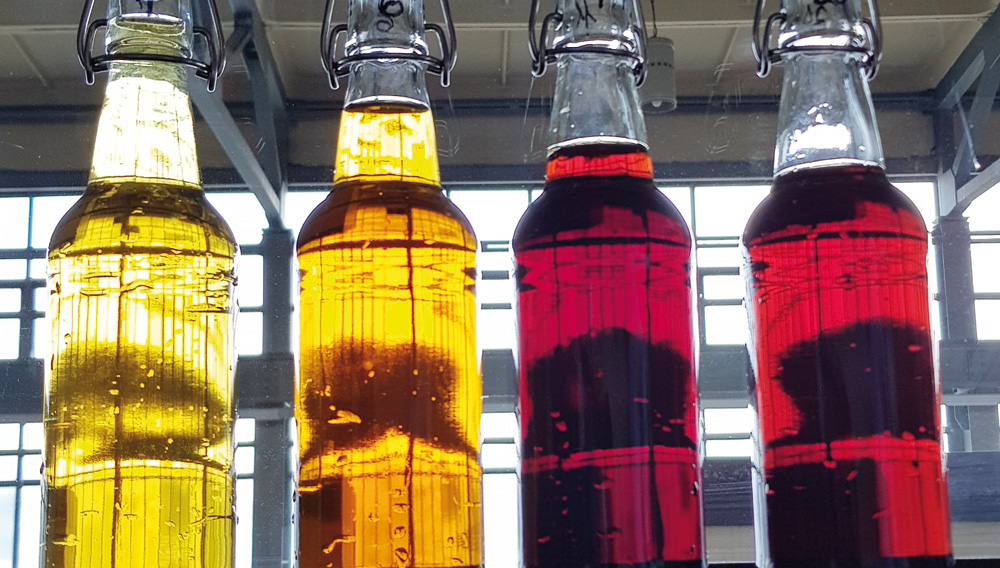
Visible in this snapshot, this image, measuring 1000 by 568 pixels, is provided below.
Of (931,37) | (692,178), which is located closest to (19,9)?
(692,178)

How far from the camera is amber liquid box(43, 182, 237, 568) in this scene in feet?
1.34

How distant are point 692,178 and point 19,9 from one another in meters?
0.39

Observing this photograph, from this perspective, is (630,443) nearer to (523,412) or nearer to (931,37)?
(523,412)

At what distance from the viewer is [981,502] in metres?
0.59

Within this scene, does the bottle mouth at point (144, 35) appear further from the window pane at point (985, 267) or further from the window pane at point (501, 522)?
the window pane at point (985, 267)

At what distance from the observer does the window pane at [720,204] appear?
0.62 meters

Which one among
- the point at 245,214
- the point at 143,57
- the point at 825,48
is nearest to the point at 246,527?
the point at 245,214

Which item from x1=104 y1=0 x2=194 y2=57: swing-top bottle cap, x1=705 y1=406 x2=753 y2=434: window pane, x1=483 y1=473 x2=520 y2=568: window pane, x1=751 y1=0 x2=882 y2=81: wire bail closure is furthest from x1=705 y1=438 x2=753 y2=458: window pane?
x1=104 y1=0 x2=194 y2=57: swing-top bottle cap

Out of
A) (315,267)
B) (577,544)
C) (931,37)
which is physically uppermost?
(931,37)

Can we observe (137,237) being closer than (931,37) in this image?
Yes

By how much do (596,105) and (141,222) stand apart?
0.58 ft

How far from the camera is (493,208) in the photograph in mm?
616

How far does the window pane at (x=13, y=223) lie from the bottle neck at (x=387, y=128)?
0.93ft

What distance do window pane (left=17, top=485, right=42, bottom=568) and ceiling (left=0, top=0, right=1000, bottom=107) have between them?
0.72 feet
